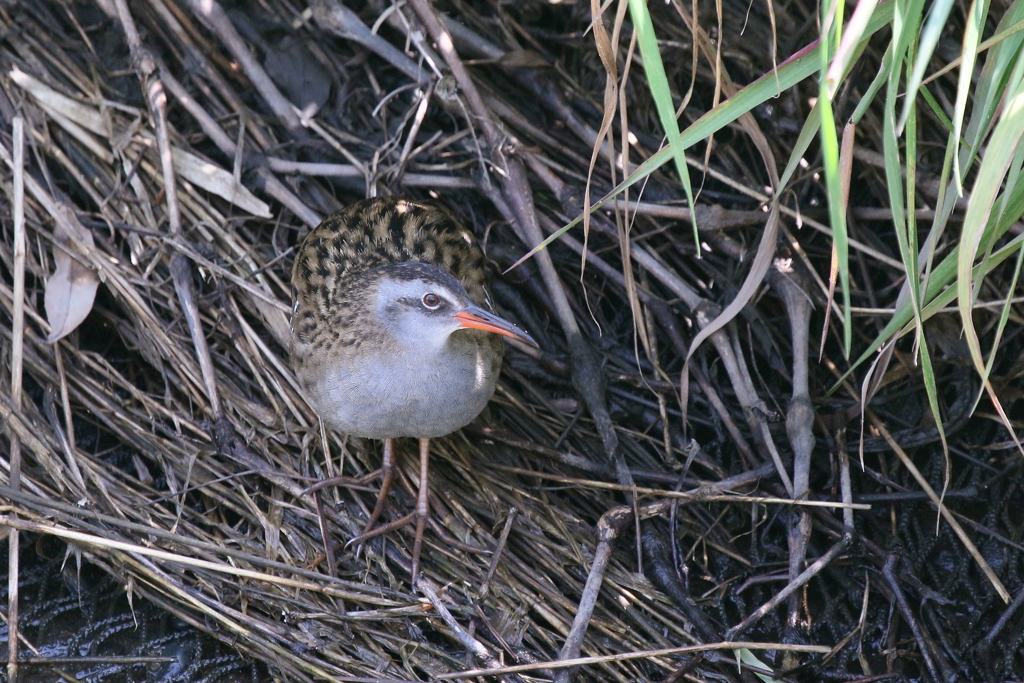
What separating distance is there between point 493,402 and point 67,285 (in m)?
1.61

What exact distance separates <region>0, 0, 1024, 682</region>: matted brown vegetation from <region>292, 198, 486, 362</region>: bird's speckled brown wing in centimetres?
32

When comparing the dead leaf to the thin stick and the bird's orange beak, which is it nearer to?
the thin stick

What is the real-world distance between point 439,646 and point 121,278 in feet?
5.85

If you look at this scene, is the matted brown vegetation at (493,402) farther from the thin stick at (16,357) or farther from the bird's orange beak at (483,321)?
the bird's orange beak at (483,321)

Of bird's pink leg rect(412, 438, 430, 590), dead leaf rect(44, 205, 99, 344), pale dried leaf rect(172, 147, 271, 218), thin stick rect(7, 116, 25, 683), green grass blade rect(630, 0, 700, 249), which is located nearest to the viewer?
green grass blade rect(630, 0, 700, 249)

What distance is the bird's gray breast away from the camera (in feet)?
9.37

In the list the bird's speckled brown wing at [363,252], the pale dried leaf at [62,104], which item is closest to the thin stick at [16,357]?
the pale dried leaf at [62,104]

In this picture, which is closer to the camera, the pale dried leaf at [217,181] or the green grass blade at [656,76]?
the green grass blade at [656,76]

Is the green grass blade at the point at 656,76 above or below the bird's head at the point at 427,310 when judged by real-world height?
above

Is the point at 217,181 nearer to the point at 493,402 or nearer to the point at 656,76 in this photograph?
the point at 493,402

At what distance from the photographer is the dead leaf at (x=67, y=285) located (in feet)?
11.1

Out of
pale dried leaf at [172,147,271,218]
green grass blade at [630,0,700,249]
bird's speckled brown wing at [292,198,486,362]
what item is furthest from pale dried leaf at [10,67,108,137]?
green grass blade at [630,0,700,249]

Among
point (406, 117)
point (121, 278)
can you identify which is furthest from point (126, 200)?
point (406, 117)

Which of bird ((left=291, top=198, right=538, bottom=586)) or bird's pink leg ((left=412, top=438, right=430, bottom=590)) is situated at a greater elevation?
bird ((left=291, top=198, right=538, bottom=586))
